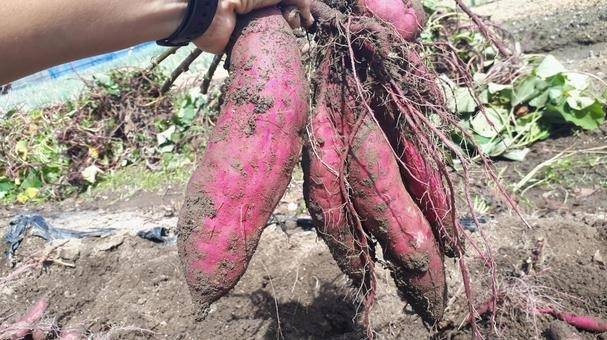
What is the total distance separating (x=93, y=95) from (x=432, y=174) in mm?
3743

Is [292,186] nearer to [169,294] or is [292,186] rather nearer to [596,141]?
[169,294]

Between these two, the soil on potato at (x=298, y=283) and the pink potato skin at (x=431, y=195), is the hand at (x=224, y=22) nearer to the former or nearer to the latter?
the pink potato skin at (x=431, y=195)

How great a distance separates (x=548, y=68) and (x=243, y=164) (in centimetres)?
270

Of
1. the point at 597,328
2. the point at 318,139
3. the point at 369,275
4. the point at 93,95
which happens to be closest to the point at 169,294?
the point at 369,275

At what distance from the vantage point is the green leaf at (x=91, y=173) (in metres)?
4.14

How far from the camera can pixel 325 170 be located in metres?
1.38

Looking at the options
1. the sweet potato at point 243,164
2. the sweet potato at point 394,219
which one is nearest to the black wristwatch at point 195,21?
the sweet potato at point 243,164

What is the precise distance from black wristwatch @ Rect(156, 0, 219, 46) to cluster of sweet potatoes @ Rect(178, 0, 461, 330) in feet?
0.39

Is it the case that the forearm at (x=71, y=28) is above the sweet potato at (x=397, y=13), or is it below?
above

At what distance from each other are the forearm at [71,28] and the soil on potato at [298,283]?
0.99 m

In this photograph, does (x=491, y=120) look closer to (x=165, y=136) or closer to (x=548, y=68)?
(x=548, y=68)

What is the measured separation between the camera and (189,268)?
120cm

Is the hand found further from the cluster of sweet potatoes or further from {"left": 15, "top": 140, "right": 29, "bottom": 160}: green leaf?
{"left": 15, "top": 140, "right": 29, "bottom": 160}: green leaf

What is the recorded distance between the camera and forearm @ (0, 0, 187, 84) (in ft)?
3.01
